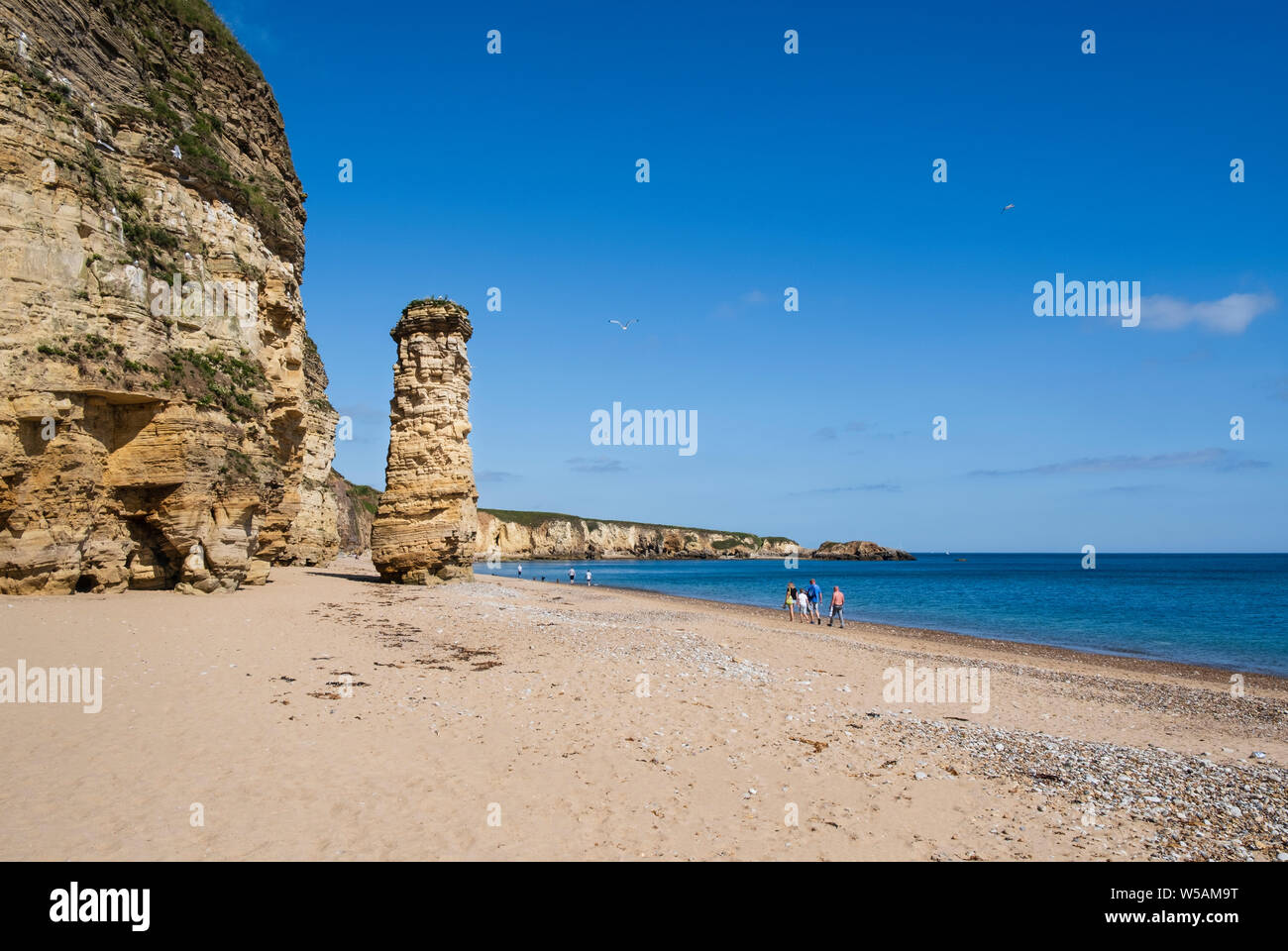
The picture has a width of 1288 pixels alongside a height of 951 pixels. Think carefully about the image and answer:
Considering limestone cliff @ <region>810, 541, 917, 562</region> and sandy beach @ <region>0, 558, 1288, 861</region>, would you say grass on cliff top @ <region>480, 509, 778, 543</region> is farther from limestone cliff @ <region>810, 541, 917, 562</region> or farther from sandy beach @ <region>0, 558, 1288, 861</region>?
sandy beach @ <region>0, 558, 1288, 861</region>

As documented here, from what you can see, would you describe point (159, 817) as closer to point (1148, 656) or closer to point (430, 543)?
point (430, 543)

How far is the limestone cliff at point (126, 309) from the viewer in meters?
14.1

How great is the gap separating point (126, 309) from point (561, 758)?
1633cm

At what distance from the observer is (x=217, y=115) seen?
2378 centimetres

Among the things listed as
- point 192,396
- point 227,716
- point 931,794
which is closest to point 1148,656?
point 931,794

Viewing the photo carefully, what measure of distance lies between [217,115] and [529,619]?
71.7 ft

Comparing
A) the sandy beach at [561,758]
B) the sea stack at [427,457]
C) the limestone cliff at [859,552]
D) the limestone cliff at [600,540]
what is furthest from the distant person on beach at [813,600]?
the limestone cliff at [859,552]

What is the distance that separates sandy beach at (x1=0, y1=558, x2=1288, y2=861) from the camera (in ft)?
19.8

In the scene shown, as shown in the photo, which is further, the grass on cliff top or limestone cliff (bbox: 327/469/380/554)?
the grass on cliff top

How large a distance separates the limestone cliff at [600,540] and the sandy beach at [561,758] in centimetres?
9793

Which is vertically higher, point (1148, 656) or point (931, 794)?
point (931, 794)

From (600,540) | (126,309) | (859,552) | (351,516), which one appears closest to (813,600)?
(126,309)

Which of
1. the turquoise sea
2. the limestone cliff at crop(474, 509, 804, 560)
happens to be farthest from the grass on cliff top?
the turquoise sea

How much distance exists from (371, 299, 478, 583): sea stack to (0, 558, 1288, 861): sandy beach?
45.7 feet
